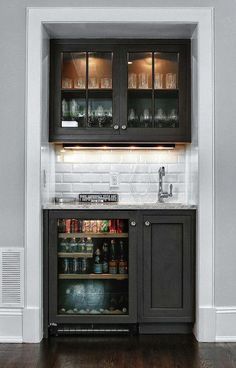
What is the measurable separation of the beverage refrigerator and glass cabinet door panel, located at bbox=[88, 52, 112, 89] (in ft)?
3.24

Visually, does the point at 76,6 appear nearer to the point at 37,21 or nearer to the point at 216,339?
the point at 37,21

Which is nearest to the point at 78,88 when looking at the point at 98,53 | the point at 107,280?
the point at 98,53

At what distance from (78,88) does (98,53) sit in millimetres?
304

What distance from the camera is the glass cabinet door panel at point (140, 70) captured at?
13.5ft

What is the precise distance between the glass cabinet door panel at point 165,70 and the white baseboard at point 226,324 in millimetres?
1688

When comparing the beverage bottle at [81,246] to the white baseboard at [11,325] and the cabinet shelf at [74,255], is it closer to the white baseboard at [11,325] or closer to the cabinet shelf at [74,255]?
the cabinet shelf at [74,255]

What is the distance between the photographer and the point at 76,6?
3.83 meters

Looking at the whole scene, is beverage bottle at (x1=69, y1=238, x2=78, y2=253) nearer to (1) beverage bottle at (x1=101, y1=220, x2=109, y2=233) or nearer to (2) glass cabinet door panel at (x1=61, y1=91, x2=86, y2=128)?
(1) beverage bottle at (x1=101, y1=220, x2=109, y2=233)

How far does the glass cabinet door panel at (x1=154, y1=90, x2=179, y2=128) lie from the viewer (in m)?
4.14

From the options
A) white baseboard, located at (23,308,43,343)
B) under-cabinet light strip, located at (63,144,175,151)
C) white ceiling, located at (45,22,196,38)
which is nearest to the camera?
white baseboard, located at (23,308,43,343)

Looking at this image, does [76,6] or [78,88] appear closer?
[76,6]

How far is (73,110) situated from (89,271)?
1.22 metres

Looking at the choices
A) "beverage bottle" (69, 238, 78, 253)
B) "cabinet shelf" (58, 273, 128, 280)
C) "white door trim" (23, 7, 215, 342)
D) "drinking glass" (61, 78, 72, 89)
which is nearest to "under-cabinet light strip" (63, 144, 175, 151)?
"drinking glass" (61, 78, 72, 89)

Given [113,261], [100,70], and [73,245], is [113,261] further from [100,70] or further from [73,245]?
[100,70]
